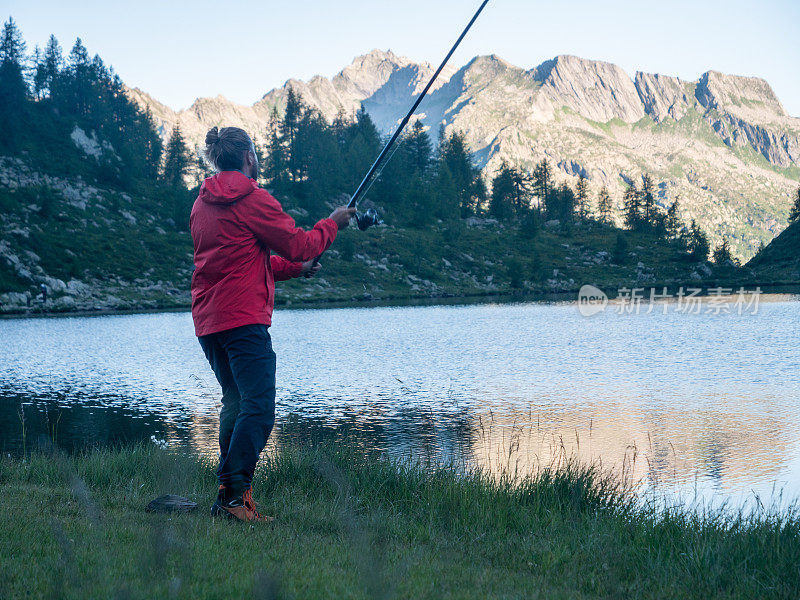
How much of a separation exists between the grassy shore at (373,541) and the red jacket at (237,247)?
1.69m

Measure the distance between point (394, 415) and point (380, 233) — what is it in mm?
79482

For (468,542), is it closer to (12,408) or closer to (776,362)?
(12,408)

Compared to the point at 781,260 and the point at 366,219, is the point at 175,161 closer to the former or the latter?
the point at 781,260

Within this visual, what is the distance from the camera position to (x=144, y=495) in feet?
22.4

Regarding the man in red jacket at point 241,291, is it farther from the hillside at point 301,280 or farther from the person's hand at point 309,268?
the hillside at point 301,280

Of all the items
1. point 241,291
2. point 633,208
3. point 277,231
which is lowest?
point 241,291

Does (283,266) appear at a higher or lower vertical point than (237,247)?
lower

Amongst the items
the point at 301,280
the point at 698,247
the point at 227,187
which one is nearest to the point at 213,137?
the point at 227,187

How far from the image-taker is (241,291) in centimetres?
571

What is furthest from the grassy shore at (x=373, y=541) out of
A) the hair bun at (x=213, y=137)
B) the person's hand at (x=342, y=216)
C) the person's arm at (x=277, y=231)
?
the hair bun at (x=213, y=137)

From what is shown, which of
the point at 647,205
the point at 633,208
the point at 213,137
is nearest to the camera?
the point at 213,137

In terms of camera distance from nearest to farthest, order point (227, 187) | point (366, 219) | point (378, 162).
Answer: point (227, 187) < point (366, 219) < point (378, 162)

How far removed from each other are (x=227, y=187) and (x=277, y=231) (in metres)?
0.56

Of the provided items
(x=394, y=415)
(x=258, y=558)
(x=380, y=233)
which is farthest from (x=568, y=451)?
(x=380, y=233)
